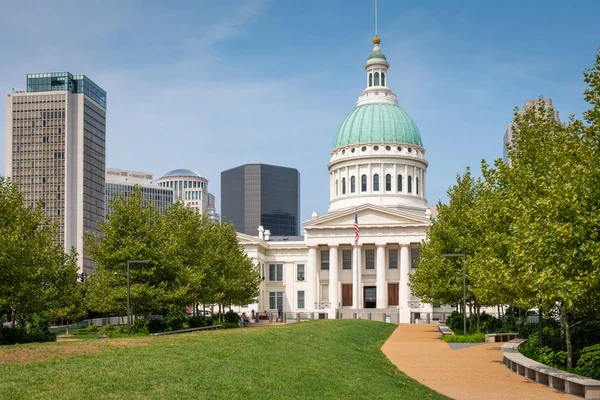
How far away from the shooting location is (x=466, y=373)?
101 feet

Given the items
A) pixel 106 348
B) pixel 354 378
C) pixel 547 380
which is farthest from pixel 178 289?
pixel 547 380

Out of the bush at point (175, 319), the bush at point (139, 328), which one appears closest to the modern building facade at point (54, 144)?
the bush at point (175, 319)

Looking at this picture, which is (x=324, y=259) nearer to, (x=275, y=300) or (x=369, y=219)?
(x=369, y=219)

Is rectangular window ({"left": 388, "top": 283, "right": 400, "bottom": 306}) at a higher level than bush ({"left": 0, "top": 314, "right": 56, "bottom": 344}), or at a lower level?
lower

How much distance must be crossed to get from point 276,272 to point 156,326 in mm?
64800

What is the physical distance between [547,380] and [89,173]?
152 metres

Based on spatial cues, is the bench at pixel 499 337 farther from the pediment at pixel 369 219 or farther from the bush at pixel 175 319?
the pediment at pixel 369 219

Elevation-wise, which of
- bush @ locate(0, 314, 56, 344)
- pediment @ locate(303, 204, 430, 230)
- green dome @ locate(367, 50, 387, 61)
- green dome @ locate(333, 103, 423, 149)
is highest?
green dome @ locate(367, 50, 387, 61)

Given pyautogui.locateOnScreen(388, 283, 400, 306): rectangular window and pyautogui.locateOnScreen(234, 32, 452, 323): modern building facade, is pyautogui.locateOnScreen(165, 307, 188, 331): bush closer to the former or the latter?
pyautogui.locateOnScreen(234, 32, 452, 323): modern building facade

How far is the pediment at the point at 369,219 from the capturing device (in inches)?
4050

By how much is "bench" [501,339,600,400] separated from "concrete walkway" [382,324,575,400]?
0.28 metres

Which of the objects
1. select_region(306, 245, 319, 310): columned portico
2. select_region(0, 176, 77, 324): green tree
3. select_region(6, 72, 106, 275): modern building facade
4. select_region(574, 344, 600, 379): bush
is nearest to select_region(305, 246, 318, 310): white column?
select_region(306, 245, 319, 310): columned portico

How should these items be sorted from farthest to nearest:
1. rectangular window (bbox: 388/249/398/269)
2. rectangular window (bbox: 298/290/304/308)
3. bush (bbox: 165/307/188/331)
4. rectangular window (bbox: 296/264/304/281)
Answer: rectangular window (bbox: 296/264/304/281) < rectangular window (bbox: 298/290/304/308) < rectangular window (bbox: 388/249/398/269) < bush (bbox: 165/307/188/331)

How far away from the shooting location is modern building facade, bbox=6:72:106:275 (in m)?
162
